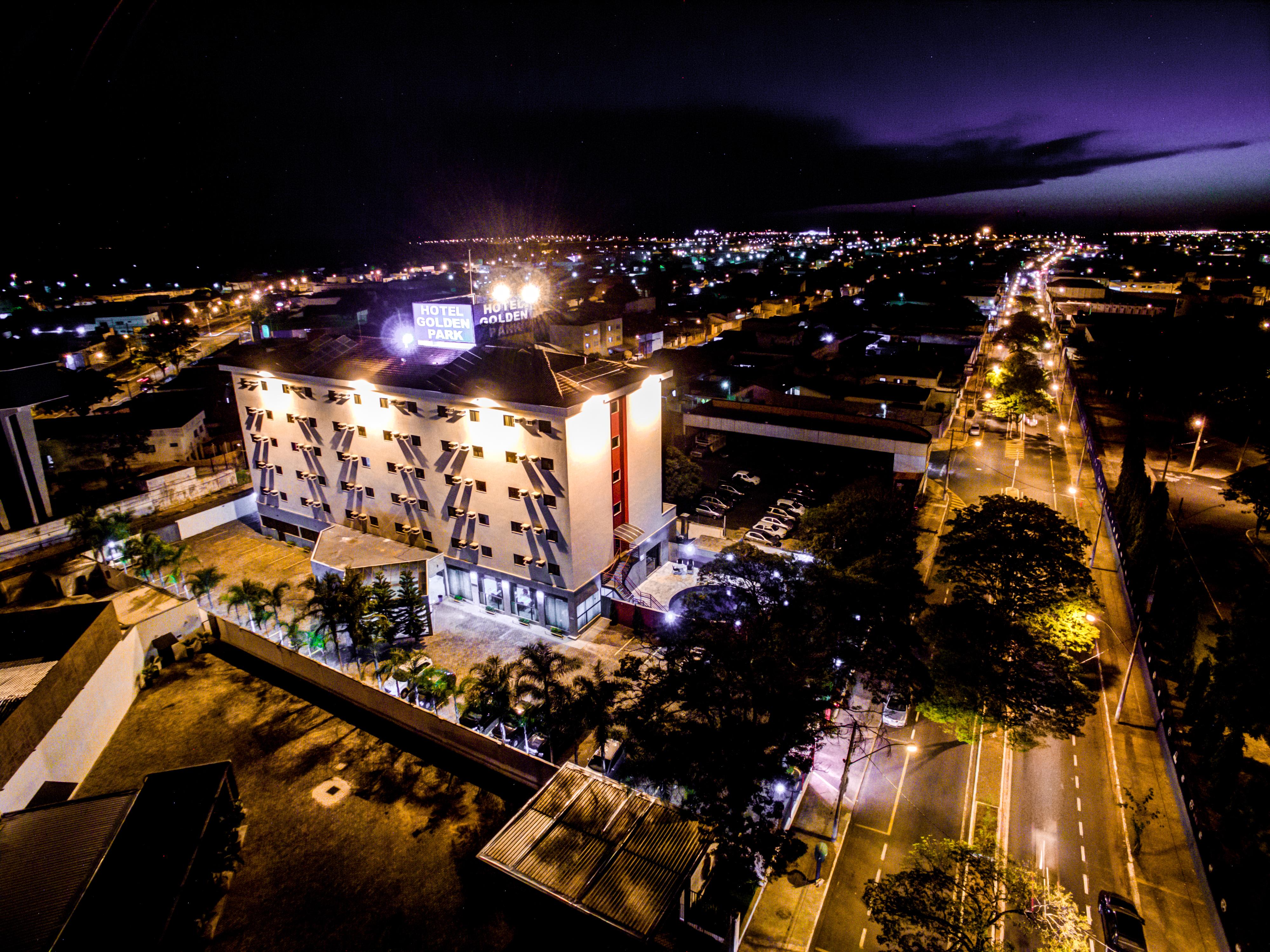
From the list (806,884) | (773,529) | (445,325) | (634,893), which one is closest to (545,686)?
(634,893)

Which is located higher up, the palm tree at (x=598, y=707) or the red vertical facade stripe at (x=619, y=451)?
the red vertical facade stripe at (x=619, y=451)

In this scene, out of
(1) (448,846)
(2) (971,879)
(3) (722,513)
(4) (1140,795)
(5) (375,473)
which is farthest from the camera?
(3) (722,513)

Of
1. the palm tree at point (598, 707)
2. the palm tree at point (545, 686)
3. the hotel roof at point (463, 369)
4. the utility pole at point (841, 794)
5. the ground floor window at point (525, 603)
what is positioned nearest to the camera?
the utility pole at point (841, 794)

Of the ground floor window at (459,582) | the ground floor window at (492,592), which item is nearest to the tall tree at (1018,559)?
the ground floor window at (492,592)

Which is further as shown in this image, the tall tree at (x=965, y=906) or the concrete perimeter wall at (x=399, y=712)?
the concrete perimeter wall at (x=399, y=712)

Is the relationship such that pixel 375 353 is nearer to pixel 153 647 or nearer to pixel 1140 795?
pixel 153 647

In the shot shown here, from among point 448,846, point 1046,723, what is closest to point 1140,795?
point 1046,723

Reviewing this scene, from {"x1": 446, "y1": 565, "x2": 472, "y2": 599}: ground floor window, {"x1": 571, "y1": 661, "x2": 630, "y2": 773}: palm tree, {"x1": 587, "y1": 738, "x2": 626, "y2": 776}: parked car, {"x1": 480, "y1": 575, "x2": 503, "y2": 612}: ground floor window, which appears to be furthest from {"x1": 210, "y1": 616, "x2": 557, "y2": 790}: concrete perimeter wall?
{"x1": 480, "y1": 575, "x2": 503, "y2": 612}: ground floor window

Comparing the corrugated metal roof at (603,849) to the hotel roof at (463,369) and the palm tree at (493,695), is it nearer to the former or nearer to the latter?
the palm tree at (493,695)
